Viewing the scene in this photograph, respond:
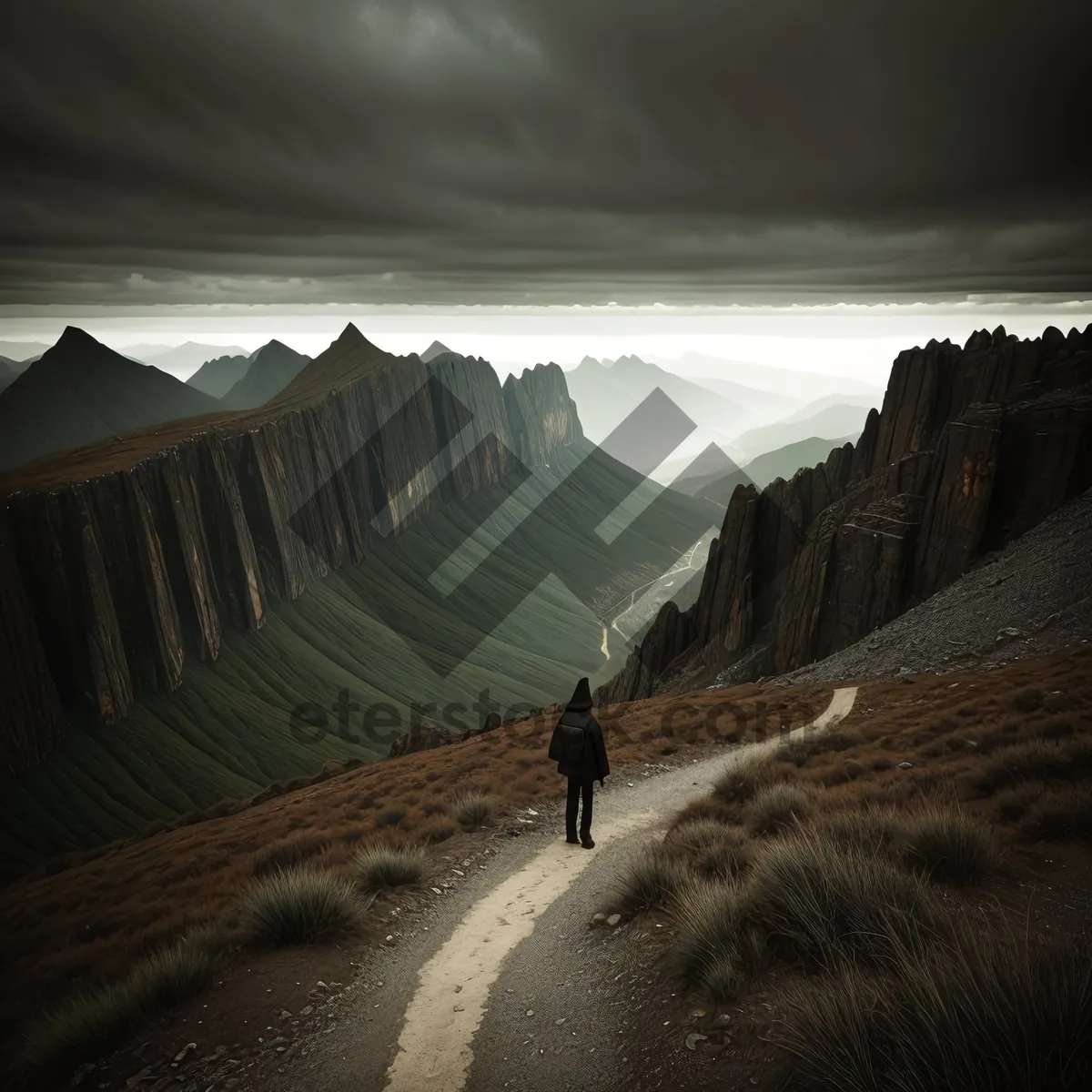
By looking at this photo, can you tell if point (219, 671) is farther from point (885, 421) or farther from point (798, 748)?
point (798, 748)

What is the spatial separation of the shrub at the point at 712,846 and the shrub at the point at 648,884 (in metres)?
0.32

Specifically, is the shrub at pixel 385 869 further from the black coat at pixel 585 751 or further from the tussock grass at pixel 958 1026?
the tussock grass at pixel 958 1026

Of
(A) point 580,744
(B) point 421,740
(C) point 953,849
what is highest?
(A) point 580,744

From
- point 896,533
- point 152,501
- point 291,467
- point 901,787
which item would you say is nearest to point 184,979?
point 901,787

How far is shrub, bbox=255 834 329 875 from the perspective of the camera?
1277cm

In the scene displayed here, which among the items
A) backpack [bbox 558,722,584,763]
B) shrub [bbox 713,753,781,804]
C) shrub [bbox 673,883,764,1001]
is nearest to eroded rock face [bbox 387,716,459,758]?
shrub [bbox 713,753,781,804]

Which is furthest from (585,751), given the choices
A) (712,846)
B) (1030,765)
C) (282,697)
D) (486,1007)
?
(282,697)

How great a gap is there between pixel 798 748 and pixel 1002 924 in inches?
449

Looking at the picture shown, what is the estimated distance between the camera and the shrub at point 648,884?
8.48m

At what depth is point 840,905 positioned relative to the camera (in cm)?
609

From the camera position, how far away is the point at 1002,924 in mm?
5777

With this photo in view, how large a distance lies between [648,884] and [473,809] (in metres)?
6.55

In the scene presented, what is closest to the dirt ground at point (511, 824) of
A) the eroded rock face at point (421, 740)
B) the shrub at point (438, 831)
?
the shrub at point (438, 831)

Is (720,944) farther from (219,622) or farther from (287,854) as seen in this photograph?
(219,622)
